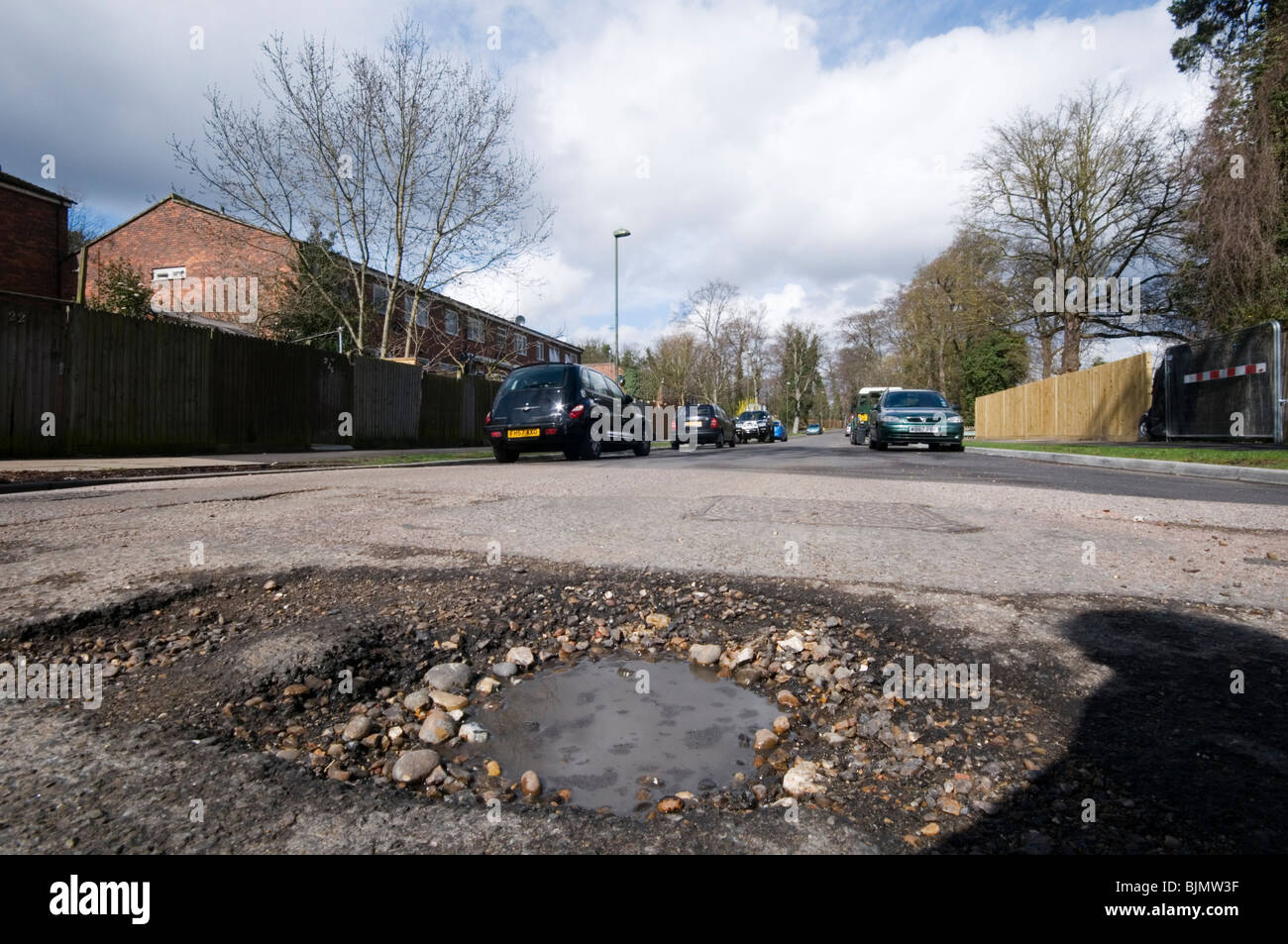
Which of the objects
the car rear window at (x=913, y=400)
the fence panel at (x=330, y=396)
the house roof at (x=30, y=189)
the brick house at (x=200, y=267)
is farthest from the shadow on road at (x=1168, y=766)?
the house roof at (x=30, y=189)

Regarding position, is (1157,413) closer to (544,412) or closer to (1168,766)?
(544,412)

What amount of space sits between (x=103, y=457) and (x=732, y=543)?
11538 millimetres

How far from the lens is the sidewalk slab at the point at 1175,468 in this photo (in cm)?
870

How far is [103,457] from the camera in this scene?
11.3m

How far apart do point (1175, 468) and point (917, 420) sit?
8656 mm

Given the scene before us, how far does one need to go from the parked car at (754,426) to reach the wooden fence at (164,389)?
839 inches

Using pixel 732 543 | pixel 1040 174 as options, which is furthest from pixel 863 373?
pixel 732 543

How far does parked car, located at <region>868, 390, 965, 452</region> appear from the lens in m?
18.9

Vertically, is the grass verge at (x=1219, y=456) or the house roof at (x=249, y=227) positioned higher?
the house roof at (x=249, y=227)

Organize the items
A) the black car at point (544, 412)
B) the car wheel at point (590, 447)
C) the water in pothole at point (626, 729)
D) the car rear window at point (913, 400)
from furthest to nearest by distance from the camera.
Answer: the car rear window at point (913, 400) → the car wheel at point (590, 447) → the black car at point (544, 412) → the water in pothole at point (626, 729)

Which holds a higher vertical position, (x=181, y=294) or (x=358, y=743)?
(x=181, y=294)

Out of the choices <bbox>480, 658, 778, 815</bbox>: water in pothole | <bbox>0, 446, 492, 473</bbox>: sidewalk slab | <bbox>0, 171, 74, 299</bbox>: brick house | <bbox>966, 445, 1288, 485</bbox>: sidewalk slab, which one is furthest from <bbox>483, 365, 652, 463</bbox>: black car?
<bbox>0, 171, 74, 299</bbox>: brick house

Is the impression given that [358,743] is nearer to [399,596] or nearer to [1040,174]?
[399,596]

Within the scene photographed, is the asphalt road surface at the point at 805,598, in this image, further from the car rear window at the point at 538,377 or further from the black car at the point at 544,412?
the car rear window at the point at 538,377
